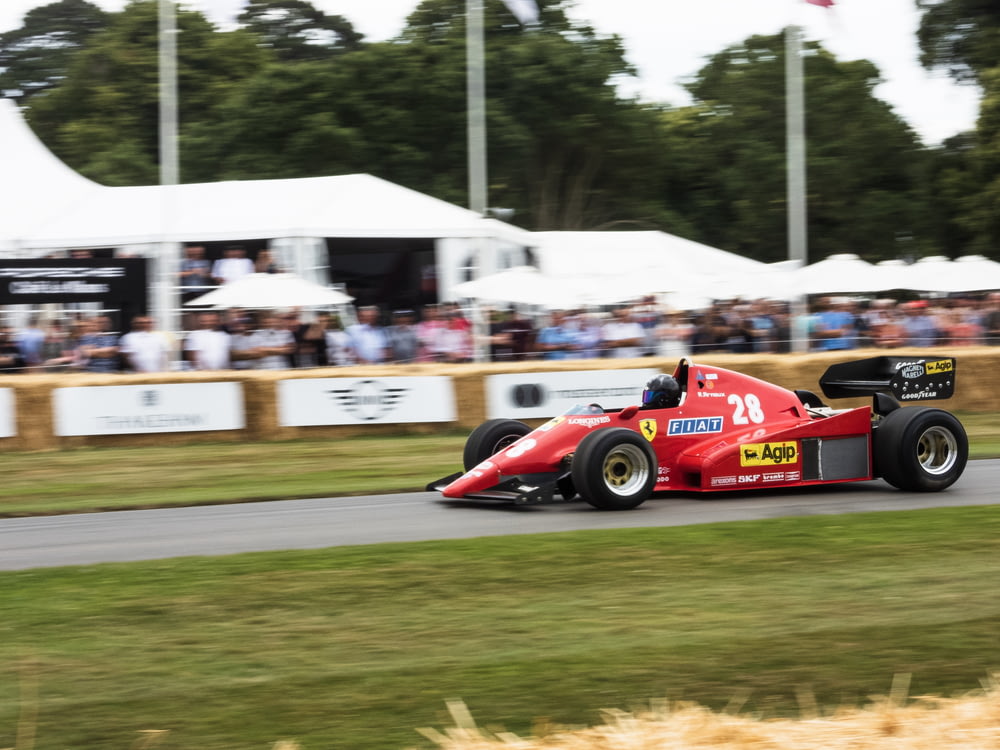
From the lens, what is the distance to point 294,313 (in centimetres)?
1817

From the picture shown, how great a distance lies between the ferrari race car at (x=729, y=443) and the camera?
995cm

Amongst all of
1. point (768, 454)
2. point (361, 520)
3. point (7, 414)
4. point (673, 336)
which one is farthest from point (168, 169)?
point (768, 454)

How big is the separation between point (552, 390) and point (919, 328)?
286 inches

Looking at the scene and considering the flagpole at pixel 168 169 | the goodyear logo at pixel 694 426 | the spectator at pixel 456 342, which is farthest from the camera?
the flagpole at pixel 168 169

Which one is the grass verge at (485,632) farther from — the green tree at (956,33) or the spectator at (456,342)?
the green tree at (956,33)

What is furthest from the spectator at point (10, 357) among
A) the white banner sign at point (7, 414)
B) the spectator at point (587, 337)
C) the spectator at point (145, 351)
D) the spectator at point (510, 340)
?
the spectator at point (587, 337)

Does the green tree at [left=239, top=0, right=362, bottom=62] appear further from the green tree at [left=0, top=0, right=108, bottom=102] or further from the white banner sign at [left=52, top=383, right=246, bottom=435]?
the white banner sign at [left=52, top=383, right=246, bottom=435]

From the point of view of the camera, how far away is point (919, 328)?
67.1ft

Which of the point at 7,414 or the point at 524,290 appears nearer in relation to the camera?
the point at 7,414

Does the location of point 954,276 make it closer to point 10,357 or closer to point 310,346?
point 310,346

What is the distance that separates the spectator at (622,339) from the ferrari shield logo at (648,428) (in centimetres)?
861

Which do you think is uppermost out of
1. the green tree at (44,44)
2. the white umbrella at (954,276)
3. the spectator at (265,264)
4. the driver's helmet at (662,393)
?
the green tree at (44,44)

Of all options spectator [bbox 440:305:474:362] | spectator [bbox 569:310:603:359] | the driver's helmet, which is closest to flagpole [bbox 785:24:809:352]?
spectator [bbox 569:310:603:359]

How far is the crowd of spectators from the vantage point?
17.1 m
